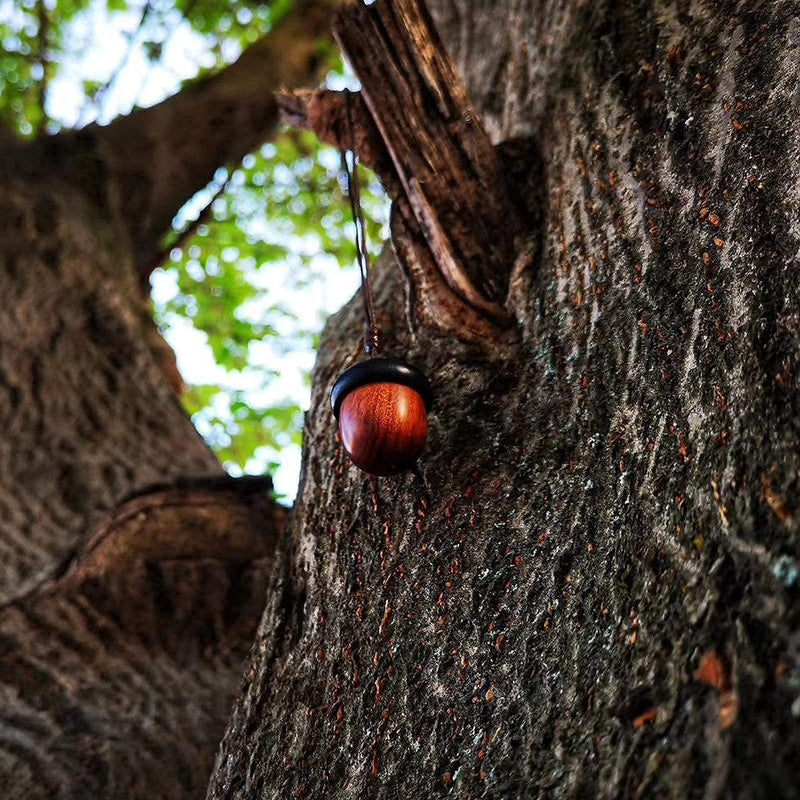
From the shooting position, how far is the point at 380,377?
1.47 meters

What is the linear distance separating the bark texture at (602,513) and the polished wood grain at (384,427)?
123mm

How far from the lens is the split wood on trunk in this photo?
6.10 feet

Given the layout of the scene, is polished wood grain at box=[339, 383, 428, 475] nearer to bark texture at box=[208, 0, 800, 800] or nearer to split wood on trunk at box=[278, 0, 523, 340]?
bark texture at box=[208, 0, 800, 800]

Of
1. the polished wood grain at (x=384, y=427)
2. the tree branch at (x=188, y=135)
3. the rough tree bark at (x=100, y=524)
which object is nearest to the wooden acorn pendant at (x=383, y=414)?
the polished wood grain at (x=384, y=427)

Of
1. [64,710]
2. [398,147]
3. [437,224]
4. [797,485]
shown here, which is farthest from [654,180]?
[64,710]

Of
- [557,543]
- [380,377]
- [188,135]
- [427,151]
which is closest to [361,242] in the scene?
[427,151]

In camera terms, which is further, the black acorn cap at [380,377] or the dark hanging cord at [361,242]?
the dark hanging cord at [361,242]

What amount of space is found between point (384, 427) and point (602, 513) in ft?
1.21

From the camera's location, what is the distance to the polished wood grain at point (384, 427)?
4.63 feet

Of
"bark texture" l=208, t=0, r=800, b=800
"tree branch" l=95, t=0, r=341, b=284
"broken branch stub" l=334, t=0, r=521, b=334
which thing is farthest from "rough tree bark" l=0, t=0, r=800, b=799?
"tree branch" l=95, t=0, r=341, b=284

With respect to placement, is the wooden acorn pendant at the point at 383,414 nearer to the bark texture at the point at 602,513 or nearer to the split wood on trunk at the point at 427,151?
the bark texture at the point at 602,513

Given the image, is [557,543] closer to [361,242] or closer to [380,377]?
[380,377]

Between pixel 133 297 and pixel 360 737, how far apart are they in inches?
102

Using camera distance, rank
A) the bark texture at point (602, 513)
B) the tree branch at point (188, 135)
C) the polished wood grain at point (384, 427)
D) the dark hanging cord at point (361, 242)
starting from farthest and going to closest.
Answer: the tree branch at point (188, 135), the dark hanging cord at point (361, 242), the polished wood grain at point (384, 427), the bark texture at point (602, 513)
